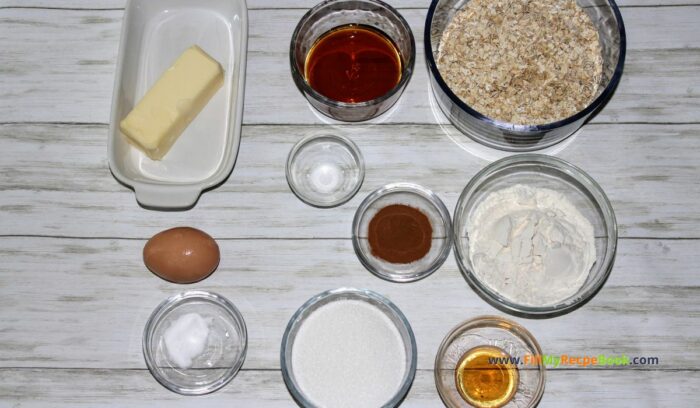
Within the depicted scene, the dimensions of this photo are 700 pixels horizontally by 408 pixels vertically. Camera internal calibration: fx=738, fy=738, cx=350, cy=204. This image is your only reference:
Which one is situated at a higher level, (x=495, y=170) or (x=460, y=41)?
(x=460, y=41)

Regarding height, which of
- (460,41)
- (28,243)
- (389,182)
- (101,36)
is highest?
(460,41)

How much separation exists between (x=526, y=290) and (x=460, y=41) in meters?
0.52

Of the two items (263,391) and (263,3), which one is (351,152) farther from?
(263,391)

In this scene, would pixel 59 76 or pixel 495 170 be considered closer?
pixel 495 170

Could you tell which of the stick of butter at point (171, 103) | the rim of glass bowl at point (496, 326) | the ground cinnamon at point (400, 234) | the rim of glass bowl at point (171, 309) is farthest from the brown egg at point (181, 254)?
the rim of glass bowl at point (496, 326)

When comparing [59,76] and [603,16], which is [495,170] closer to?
[603,16]

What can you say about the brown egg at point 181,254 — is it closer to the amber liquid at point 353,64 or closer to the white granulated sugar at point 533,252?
the amber liquid at point 353,64

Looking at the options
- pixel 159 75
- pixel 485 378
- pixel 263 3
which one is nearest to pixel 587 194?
pixel 485 378

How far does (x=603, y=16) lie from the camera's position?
4.91 ft

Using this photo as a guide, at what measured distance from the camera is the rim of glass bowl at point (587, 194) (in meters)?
1.35

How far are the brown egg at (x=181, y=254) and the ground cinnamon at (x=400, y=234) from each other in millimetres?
315

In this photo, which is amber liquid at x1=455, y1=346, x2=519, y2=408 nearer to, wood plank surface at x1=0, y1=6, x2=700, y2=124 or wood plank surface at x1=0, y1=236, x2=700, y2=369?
wood plank surface at x1=0, y1=236, x2=700, y2=369

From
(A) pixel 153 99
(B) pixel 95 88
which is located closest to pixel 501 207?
(A) pixel 153 99

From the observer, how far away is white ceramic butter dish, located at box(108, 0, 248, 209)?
4.63 feet
